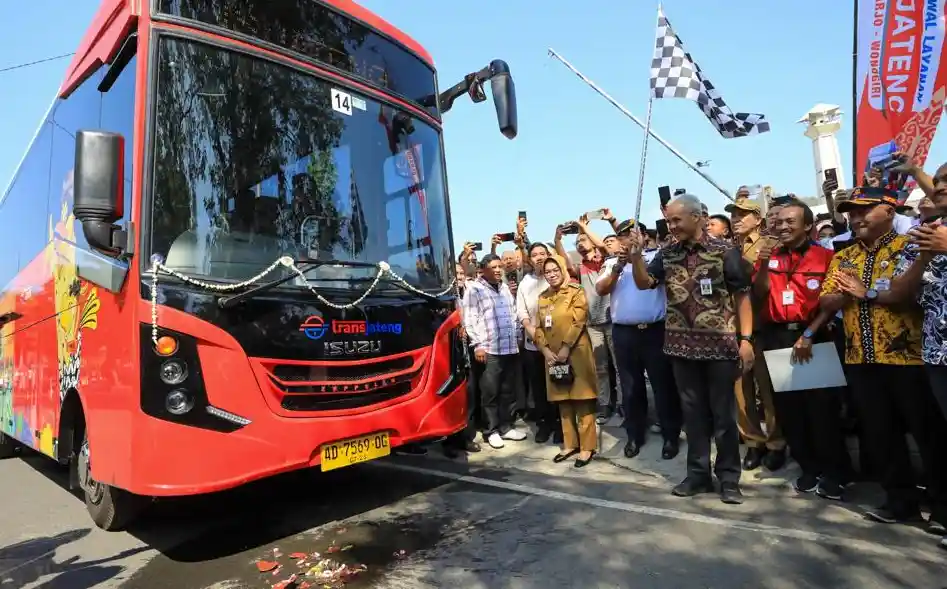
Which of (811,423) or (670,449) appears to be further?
(670,449)

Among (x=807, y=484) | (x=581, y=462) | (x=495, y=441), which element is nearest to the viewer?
(x=807, y=484)

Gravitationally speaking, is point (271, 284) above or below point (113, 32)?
below

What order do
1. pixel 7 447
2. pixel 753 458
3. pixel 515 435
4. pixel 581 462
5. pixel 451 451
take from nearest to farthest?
pixel 753 458, pixel 581 462, pixel 451 451, pixel 515 435, pixel 7 447

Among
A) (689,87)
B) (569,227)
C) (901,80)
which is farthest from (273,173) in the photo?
(901,80)

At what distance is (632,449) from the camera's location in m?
5.65

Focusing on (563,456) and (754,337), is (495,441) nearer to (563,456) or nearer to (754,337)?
(563,456)

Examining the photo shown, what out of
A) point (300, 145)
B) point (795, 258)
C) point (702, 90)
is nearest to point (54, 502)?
point (300, 145)

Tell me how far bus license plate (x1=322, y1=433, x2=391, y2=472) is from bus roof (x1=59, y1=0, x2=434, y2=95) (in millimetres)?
2771

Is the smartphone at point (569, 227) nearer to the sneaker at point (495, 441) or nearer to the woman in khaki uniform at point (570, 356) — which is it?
the woman in khaki uniform at point (570, 356)

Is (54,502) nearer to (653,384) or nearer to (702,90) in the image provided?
(653,384)

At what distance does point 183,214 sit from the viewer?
354 centimetres

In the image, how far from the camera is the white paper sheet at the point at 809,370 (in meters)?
4.13

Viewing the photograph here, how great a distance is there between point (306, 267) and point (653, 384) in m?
3.23

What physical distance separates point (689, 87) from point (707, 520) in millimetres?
4935
